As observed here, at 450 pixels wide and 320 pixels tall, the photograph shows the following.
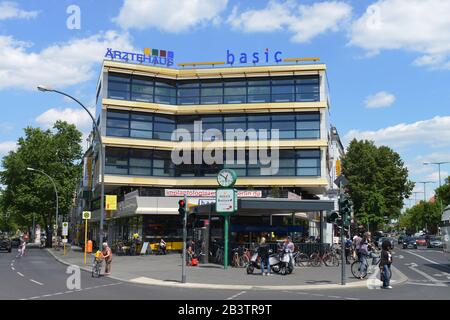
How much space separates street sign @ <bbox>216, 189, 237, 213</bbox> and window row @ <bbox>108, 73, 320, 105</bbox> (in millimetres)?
23387

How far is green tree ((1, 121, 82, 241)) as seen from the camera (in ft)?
221

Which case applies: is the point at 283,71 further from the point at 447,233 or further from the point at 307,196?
the point at 447,233

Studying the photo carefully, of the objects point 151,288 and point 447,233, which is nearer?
point 151,288

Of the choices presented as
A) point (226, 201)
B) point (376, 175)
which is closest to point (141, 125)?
point (226, 201)

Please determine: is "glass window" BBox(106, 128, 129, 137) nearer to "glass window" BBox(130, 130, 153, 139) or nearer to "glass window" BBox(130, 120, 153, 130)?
"glass window" BBox(130, 130, 153, 139)

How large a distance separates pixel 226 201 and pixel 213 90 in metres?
25.2

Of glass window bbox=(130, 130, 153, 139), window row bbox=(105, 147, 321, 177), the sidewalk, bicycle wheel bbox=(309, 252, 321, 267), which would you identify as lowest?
the sidewalk

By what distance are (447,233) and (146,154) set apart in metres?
27.5

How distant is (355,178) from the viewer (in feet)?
240

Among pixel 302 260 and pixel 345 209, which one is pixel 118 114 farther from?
pixel 345 209

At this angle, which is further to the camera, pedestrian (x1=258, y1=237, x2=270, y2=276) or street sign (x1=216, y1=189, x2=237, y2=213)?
street sign (x1=216, y1=189, x2=237, y2=213)

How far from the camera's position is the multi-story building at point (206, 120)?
47281mm

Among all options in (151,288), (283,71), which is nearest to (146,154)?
(283,71)

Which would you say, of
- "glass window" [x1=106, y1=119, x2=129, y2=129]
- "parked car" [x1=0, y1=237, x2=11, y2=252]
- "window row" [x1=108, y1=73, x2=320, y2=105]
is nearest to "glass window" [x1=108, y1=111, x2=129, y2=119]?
"glass window" [x1=106, y1=119, x2=129, y2=129]
